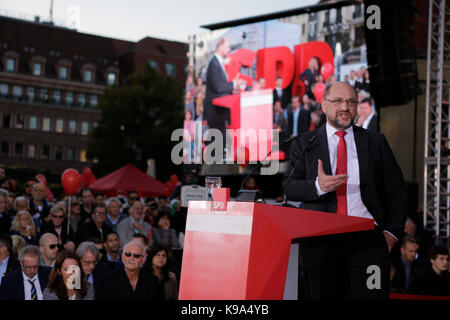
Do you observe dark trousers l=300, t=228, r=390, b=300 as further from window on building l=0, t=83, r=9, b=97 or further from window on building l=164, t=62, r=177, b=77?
window on building l=164, t=62, r=177, b=77

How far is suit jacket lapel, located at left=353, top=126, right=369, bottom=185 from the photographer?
3285 mm

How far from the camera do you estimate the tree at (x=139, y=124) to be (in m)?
41.2

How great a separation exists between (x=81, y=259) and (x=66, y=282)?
2.68 feet

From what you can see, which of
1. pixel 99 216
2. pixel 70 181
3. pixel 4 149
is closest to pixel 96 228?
pixel 99 216

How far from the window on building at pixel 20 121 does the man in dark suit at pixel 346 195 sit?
193 feet

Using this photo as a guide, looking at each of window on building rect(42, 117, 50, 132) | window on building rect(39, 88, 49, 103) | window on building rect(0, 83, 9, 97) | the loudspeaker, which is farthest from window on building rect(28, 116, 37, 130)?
the loudspeaker

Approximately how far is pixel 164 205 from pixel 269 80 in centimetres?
628

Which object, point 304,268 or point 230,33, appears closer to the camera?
point 304,268

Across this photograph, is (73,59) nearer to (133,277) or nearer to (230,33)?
(230,33)

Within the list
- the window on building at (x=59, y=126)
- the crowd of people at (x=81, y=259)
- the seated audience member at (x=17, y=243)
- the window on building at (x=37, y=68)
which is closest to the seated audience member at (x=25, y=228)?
the crowd of people at (x=81, y=259)

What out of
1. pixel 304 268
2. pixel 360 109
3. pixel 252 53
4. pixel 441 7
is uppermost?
pixel 252 53

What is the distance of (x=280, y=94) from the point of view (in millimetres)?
18984

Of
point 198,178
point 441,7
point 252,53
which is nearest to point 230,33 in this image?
point 252,53

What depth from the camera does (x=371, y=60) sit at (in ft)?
48.6
